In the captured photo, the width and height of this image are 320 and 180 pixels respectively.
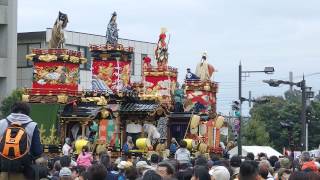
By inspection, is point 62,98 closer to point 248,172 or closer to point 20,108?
point 20,108

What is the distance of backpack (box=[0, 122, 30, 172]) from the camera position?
9.45 m

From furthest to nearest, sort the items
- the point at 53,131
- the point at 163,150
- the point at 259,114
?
the point at 259,114, the point at 163,150, the point at 53,131

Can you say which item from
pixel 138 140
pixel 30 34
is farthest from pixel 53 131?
pixel 30 34

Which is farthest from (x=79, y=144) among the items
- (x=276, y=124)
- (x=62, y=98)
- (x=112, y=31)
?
(x=276, y=124)

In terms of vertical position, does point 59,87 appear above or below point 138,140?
above

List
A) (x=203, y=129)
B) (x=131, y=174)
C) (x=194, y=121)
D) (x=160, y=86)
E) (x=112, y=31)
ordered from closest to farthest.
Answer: (x=131, y=174) → (x=112, y=31) → (x=194, y=121) → (x=160, y=86) → (x=203, y=129)

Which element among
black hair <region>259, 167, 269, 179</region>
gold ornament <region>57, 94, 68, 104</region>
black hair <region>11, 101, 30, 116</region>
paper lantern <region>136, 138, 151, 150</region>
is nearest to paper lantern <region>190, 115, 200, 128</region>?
paper lantern <region>136, 138, 151, 150</region>

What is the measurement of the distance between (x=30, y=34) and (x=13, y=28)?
23.2 ft

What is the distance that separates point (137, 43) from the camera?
2803 inches

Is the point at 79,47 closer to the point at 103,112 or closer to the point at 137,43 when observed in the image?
the point at 137,43

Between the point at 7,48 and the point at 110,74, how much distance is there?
16761 mm

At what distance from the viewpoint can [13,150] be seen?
31.0 ft

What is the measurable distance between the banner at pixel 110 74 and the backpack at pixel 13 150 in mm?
28704

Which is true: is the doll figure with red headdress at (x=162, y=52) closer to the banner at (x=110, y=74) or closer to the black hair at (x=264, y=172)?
the banner at (x=110, y=74)
